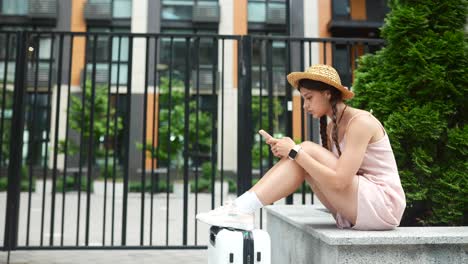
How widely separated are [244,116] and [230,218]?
2428 millimetres

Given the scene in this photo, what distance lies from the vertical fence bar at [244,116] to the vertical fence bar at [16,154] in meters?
2.30

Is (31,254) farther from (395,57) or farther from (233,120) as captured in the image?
(233,120)

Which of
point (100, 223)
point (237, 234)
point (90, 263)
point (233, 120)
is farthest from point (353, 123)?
point (233, 120)

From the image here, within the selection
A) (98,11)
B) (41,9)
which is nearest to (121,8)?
(98,11)

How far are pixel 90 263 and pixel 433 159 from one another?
321cm

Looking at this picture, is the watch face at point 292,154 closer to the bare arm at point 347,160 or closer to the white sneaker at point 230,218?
the bare arm at point 347,160

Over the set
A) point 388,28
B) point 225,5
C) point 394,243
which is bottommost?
point 394,243

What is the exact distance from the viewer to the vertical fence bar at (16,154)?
14.8ft

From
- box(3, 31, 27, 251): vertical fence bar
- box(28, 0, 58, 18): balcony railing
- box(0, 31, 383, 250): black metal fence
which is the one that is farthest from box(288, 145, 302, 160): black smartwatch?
box(28, 0, 58, 18): balcony railing

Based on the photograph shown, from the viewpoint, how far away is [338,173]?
7.65 feet

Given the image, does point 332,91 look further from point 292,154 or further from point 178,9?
point 178,9

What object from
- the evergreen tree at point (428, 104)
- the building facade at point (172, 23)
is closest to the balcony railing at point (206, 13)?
the building facade at point (172, 23)

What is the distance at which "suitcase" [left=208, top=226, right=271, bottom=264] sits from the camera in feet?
7.54

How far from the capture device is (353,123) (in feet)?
7.93
